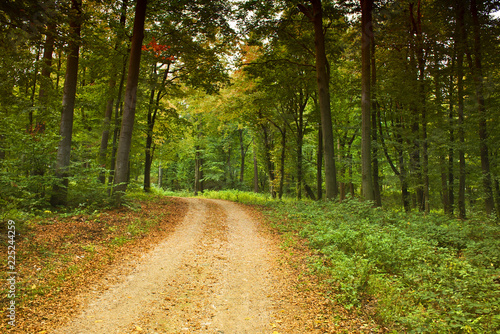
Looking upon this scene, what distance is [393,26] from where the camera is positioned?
43.8 ft

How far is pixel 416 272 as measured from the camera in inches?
194

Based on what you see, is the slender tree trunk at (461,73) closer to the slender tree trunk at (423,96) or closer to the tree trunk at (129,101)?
the slender tree trunk at (423,96)

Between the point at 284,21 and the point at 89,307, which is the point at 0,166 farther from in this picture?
the point at 284,21

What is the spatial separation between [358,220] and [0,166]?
10.9 m

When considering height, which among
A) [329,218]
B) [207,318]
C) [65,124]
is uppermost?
[65,124]

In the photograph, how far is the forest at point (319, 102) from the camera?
19.5 feet

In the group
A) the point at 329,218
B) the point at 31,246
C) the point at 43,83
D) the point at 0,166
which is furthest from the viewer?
the point at 43,83

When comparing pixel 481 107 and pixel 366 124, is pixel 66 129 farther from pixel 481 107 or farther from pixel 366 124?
pixel 481 107

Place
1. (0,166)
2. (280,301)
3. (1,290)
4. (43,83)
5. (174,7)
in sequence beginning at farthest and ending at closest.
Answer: (174,7) → (43,83) → (0,166) → (280,301) → (1,290)

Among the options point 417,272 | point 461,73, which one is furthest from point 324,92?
point 417,272

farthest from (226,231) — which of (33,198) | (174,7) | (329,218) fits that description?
(174,7)

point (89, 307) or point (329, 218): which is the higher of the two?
point (329, 218)

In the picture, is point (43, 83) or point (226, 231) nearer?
point (226, 231)

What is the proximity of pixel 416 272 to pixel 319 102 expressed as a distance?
407 inches
